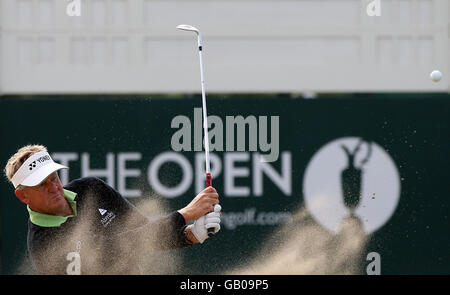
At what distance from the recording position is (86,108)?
6.61 metres

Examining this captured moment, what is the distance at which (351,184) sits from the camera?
6590mm

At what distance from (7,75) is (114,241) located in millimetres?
2215

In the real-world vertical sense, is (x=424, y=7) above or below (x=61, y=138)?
above

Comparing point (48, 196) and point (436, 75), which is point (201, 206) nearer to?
point (48, 196)

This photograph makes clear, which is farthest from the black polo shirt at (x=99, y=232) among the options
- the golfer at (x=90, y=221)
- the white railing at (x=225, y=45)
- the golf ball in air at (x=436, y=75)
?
the golf ball in air at (x=436, y=75)

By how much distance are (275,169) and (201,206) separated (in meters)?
1.20

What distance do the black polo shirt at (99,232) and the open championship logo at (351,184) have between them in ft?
4.35

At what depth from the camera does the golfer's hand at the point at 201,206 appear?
17.7 ft

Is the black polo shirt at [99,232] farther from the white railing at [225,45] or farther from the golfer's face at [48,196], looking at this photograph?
the white railing at [225,45]

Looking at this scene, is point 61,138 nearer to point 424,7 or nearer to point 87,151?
point 87,151

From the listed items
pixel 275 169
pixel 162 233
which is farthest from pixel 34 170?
pixel 275 169

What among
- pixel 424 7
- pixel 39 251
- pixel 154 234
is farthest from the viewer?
pixel 424 7

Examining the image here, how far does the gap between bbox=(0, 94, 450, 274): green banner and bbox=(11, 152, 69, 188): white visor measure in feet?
4.07
